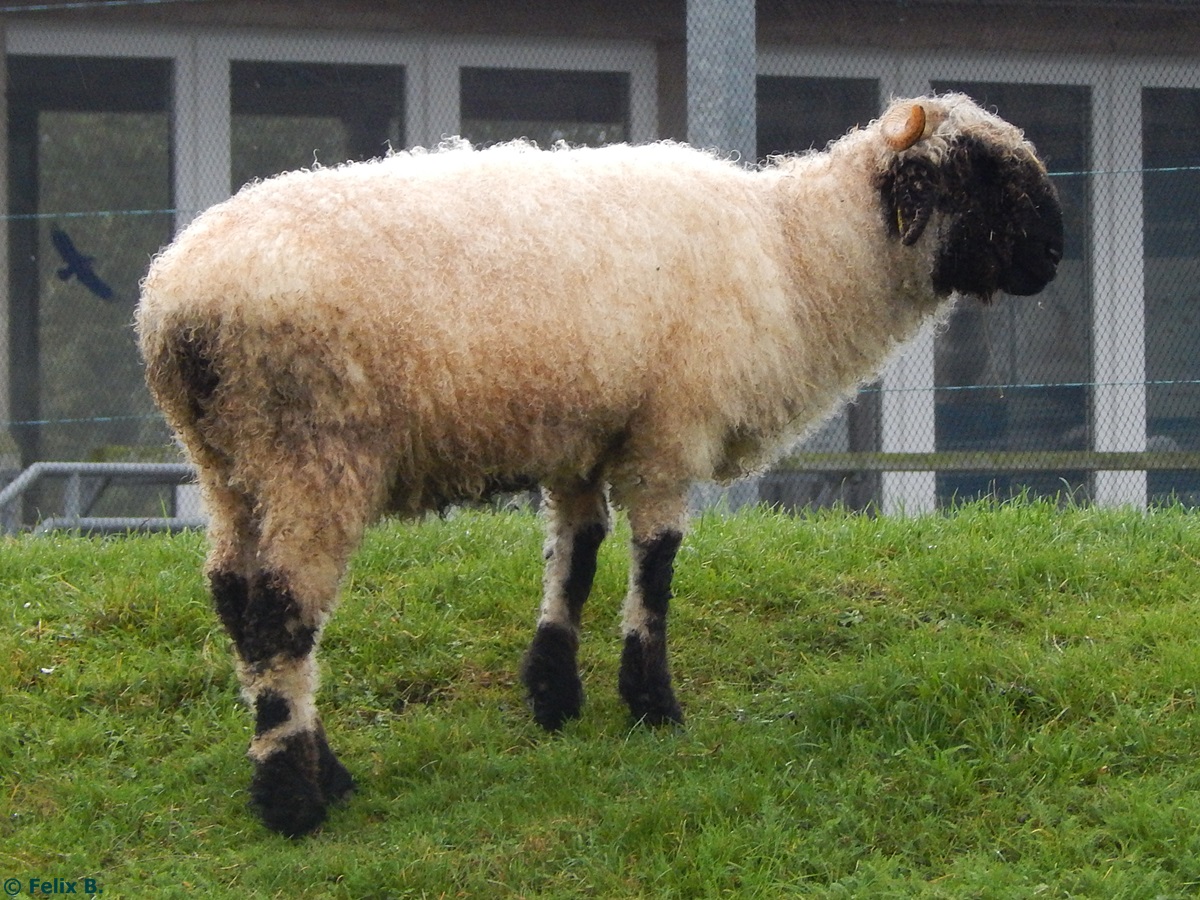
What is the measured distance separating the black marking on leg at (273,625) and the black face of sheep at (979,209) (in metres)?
2.52

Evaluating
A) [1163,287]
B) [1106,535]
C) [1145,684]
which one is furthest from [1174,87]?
[1145,684]

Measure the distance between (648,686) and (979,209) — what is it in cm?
208

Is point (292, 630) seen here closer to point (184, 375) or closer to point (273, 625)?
point (273, 625)

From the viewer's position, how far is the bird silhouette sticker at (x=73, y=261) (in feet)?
30.1

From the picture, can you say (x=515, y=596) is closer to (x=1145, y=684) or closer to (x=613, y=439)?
(x=613, y=439)

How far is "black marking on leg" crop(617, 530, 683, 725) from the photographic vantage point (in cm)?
518

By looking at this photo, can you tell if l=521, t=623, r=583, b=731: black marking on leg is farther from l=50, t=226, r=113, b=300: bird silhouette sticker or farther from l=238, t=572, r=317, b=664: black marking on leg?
l=50, t=226, r=113, b=300: bird silhouette sticker

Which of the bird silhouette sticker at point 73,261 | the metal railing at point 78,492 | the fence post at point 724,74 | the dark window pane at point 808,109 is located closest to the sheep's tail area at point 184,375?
the metal railing at point 78,492

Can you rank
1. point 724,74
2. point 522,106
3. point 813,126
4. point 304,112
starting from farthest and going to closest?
point 522,106 → point 813,126 → point 304,112 → point 724,74

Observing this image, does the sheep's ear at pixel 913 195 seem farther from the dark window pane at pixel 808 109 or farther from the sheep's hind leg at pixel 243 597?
the dark window pane at pixel 808 109

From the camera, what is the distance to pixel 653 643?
5.21 m

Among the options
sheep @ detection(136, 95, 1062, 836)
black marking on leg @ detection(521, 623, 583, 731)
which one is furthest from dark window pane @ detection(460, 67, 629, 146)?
black marking on leg @ detection(521, 623, 583, 731)

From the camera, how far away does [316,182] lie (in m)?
4.82

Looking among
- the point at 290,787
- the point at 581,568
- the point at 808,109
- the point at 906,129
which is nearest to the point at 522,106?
the point at 808,109
